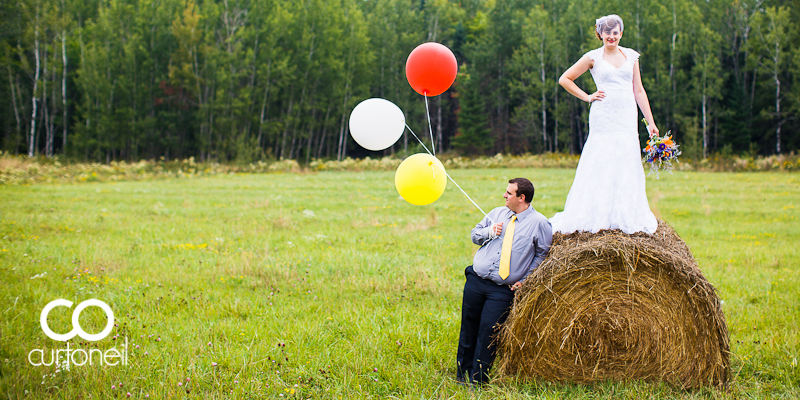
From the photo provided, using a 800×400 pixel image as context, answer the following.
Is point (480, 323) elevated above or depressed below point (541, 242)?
below

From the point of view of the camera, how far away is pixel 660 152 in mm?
4180

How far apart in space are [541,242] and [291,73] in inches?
1477

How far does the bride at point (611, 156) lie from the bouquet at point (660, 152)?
7.5 inches

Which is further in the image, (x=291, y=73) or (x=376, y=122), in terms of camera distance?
(x=291, y=73)

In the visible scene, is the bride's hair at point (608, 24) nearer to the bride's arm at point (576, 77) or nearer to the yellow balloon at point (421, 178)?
the bride's arm at point (576, 77)

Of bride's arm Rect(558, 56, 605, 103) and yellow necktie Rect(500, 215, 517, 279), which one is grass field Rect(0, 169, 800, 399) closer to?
yellow necktie Rect(500, 215, 517, 279)

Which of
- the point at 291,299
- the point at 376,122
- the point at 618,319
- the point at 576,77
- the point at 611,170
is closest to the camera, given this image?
the point at 618,319

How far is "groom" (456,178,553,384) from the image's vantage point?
380 centimetres

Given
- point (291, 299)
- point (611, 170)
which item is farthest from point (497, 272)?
point (291, 299)

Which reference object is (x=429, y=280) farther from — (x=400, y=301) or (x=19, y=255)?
(x=19, y=255)

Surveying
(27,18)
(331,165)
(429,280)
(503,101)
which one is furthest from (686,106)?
(27,18)

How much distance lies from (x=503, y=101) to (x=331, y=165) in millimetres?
21211

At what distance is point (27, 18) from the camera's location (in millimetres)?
33750

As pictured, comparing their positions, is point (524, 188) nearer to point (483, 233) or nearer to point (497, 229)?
point (497, 229)
